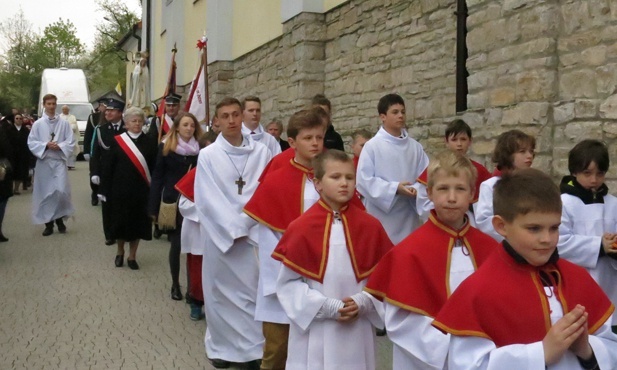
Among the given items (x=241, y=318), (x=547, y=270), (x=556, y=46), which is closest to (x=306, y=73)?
(x=556, y=46)

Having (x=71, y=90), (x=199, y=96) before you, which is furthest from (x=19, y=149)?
(x=71, y=90)

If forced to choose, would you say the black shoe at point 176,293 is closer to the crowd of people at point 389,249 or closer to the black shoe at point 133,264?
the crowd of people at point 389,249

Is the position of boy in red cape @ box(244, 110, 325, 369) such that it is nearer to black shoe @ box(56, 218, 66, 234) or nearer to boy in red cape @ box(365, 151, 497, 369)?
boy in red cape @ box(365, 151, 497, 369)

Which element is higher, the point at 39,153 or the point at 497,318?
the point at 39,153

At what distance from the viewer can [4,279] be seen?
32.1 feet

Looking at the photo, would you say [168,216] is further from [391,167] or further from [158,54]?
[158,54]

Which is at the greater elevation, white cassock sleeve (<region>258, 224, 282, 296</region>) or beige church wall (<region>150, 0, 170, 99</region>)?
beige church wall (<region>150, 0, 170, 99</region>)

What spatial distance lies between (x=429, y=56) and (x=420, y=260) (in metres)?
7.22

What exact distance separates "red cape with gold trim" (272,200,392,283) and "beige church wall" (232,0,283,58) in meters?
12.3

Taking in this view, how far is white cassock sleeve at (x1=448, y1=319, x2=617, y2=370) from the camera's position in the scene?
2.89m

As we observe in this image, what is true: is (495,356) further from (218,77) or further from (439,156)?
(218,77)

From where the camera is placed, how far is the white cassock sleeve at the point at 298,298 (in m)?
4.48

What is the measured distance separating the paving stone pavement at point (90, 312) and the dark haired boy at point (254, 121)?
68.7 inches

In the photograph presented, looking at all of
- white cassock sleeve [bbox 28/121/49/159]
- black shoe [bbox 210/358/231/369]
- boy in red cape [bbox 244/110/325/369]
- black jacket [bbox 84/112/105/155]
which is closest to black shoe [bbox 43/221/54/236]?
white cassock sleeve [bbox 28/121/49/159]
